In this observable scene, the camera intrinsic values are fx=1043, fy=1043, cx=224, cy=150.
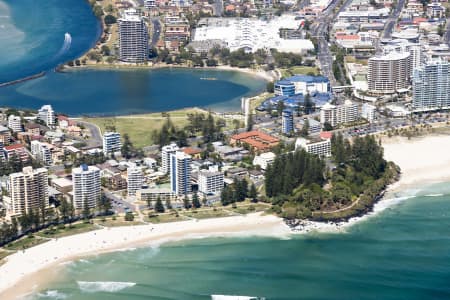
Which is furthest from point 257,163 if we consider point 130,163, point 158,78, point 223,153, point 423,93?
point 158,78

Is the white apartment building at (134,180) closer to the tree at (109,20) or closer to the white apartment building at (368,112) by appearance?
the white apartment building at (368,112)

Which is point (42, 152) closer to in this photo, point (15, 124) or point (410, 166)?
point (15, 124)

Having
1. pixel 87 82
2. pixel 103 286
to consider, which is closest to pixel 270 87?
pixel 87 82

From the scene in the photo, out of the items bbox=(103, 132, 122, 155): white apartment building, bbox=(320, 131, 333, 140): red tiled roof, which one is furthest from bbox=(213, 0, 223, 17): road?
bbox=(103, 132, 122, 155): white apartment building

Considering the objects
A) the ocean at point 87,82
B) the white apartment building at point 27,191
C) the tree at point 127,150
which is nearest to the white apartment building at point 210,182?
the tree at point 127,150

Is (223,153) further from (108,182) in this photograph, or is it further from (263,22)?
(263,22)

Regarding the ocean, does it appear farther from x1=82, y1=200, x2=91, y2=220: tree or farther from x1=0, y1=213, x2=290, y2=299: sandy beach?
x1=0, y1=213, x2=290, y2=299: sandy beach
